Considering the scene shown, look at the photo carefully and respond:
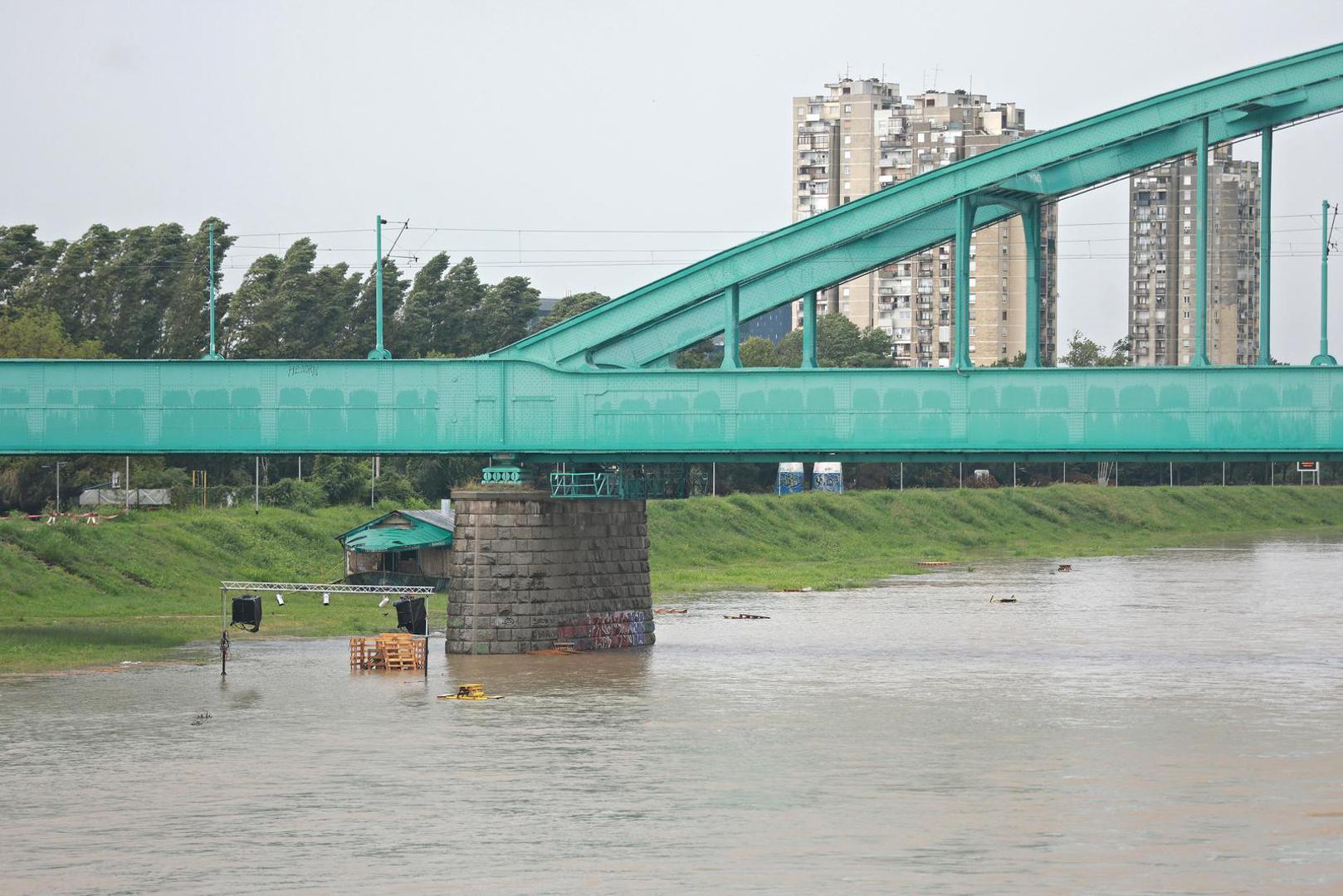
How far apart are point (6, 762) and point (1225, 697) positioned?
2676cm

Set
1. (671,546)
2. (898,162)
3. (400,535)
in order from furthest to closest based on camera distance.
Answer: (898,162)
(671,546)
(400,535)

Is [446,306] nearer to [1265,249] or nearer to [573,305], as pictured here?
[573,305]

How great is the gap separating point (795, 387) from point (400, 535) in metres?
23.8

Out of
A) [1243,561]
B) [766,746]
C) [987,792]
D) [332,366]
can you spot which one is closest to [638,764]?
[766,746]

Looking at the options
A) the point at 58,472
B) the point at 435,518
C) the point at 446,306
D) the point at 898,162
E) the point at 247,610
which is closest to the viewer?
the point at 247,610

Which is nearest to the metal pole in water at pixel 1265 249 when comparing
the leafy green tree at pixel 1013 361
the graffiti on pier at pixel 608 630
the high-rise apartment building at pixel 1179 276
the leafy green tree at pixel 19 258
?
the graffiti on pier at pixel 608 630

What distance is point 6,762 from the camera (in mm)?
37188

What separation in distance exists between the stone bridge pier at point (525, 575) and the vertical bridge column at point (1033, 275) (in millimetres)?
13380

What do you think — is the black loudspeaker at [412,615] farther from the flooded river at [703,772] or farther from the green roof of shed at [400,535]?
the green roof of shed at [400,535]

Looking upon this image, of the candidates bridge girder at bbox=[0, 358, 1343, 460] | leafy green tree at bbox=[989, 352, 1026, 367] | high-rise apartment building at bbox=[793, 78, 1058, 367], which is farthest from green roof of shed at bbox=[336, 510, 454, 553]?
high-rise apartment building at bbox=[793, 78, 1058, 367]

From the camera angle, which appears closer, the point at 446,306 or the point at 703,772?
the point at 703,772

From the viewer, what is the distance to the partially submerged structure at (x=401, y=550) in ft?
235

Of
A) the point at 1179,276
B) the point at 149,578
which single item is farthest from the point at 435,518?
the point at 1179,276

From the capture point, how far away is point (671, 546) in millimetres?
95188
